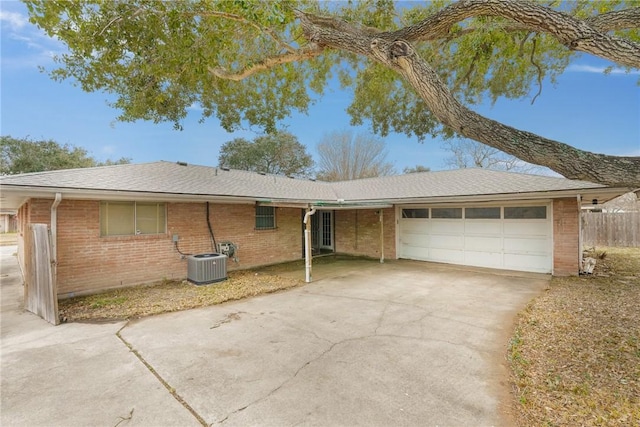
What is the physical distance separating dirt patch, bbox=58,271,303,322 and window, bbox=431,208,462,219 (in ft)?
20.5

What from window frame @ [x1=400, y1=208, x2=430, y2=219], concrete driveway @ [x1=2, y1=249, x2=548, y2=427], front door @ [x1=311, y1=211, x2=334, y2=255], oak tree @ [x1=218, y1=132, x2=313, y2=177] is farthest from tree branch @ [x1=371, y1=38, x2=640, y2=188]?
oak tree @ [x1=218, y1=132, x2=313, y2=177]

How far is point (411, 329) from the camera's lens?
504cm

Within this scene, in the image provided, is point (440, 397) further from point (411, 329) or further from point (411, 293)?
point (411, 293)

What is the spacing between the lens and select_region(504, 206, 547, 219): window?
9312 millimetres

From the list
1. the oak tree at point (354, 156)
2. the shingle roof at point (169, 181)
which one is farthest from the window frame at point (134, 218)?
the oak tree at point (354, 156)

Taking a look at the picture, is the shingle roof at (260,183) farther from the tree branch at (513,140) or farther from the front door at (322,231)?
the tree branch at (513,140)

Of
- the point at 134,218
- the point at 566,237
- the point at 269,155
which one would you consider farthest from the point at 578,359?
the point at 269,155

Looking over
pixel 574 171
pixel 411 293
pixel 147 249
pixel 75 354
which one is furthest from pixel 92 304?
pixel 574 171

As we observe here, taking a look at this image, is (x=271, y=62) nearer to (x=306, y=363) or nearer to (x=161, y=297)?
(x=161, y=297)

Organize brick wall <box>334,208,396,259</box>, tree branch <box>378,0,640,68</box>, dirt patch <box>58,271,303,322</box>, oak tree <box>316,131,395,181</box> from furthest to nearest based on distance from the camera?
oak tree <box>316,131,395,181</box> < brick wall <box>334,208,396,259</box> < dirt patch <box>58,271,303,322</box> < tree branch <box>378,0,640,68</box>

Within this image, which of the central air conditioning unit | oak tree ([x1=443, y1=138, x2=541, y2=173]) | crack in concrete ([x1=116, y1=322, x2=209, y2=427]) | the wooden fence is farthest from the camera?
oak tree ([x1=443, y1=138, x2=541, y2=173])

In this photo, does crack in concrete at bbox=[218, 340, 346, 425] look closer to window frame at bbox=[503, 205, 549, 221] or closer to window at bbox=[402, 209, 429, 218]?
window frame at bbox=[503, 205, 549, 221]

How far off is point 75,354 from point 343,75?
33.7ft

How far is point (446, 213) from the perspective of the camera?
11391mm
